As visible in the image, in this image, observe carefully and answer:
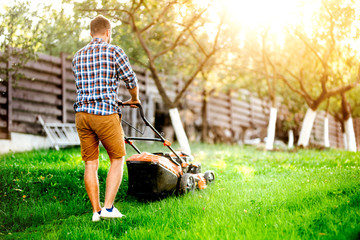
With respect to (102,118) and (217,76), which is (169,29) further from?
(102,118)

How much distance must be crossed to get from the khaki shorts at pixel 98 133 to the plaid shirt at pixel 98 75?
0.07 m

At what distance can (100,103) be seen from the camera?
12.1 feet

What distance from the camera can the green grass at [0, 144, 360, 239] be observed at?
329cm

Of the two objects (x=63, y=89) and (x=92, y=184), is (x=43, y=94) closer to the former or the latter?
(x=63, y=89)

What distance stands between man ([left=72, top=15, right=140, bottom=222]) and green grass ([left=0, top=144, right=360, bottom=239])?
45 cm

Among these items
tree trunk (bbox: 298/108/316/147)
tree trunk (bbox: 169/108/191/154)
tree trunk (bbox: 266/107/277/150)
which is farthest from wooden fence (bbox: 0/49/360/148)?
tree trunk (bbox: 298/108/316/147)

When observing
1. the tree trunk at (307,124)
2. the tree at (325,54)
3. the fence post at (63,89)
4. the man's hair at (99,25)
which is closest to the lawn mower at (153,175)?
the man's hair at (99,25)

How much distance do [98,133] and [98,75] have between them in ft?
1.90

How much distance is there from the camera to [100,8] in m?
7.86

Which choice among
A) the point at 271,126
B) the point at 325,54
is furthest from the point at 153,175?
the point at 325,54

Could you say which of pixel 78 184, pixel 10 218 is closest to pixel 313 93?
pixel 78 184

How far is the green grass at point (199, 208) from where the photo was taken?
129 inches

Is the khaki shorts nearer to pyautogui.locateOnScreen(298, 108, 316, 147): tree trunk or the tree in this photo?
the tree

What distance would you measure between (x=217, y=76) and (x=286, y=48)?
2.71 meters
